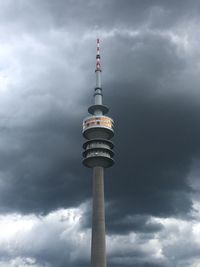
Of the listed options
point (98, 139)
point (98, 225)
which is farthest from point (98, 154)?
point (98, 225)

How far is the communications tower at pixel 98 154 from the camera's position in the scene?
15138 cm

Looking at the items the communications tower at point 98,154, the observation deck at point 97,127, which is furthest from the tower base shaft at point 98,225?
the observation deck at point 97,127

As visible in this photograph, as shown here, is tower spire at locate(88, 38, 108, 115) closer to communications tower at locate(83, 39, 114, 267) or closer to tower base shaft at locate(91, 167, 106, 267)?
communications tower at locate(83, 39, 114, 267)

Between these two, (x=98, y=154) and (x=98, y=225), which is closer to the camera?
(x=98, y=225)

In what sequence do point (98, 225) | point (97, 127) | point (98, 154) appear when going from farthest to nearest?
1. point (97, 127)
2. point (98, 154)
3. point (98, 225)

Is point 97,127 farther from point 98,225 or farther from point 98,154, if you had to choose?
point 98,225

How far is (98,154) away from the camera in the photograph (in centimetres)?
16462

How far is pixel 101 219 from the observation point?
153250 millimetres

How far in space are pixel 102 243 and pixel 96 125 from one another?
1789 inches

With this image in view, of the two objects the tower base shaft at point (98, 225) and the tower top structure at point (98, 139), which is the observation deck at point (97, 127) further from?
the tower base shaft at point (98, 225)

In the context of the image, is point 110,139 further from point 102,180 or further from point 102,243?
point 102,243

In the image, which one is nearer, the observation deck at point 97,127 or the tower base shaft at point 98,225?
the tower base shaft at point 98,225

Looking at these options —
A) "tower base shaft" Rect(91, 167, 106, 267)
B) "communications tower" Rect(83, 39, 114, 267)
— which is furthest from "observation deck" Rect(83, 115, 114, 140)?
"tower base shaft" Rect(91, 167, 106, 267)

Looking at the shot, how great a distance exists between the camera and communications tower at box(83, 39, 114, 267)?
151 m
